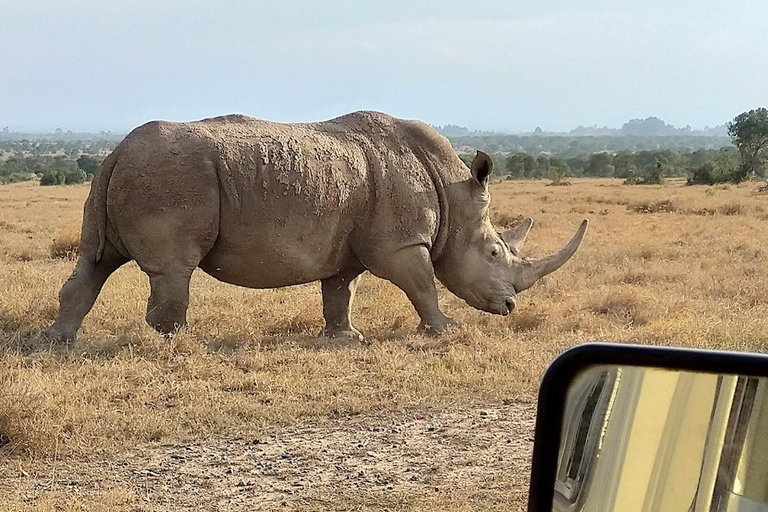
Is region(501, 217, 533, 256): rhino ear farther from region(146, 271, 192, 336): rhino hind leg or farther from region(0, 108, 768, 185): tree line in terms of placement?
region(0, 108, 768, 185): tree line

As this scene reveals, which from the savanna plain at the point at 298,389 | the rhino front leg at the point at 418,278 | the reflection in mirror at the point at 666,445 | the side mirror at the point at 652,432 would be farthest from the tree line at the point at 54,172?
the reflection in mirror at the point at 666,445

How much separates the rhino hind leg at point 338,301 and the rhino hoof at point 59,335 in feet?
6.76

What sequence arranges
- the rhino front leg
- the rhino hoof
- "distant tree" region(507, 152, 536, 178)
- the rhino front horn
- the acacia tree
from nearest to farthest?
the rhino hoof
the rhino front leg
the rhino front horn
the acacia tree
"distant tree" region(507, 152, 536, 178)

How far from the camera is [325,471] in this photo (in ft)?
16.1

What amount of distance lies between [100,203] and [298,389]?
2353mm

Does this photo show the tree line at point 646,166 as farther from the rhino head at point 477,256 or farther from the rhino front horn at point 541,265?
the rhino head at point 477,256

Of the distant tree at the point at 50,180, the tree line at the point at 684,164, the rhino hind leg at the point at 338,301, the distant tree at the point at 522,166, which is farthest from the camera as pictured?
the distant tree at the point at 522,166

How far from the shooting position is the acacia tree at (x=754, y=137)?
134 feet

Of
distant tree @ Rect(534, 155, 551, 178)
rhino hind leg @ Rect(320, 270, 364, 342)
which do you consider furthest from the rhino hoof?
distant tree @ Rect(534, 155, 551, 178)

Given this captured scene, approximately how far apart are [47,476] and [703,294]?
23.8 ft

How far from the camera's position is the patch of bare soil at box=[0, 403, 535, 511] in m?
4.51

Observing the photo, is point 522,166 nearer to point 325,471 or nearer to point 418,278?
point 418,278

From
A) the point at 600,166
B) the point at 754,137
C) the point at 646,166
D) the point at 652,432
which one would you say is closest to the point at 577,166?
the point at 600,166

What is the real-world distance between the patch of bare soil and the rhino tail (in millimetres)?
2653
